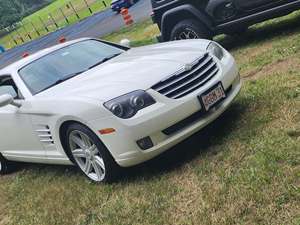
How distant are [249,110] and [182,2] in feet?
13.1

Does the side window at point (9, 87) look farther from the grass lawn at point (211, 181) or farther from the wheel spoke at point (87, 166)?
the wheel spoke at point (87, 166)

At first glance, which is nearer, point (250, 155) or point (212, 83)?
point (250, 155)

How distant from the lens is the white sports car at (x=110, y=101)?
4645 millimetres

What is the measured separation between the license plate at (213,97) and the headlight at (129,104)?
53cm

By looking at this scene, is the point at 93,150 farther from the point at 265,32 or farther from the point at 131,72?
the point at 265,32

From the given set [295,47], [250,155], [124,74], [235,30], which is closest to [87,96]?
[124,74]

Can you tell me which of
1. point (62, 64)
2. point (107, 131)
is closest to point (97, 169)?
point (107, 131)

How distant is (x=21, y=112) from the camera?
5.74m

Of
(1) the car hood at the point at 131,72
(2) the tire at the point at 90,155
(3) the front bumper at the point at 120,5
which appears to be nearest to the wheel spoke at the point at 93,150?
(2) the tire at the point at 90,155

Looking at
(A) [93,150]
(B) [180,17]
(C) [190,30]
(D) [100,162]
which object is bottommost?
(C) [190,30]

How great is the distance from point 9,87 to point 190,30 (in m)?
3.97

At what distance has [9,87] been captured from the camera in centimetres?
618

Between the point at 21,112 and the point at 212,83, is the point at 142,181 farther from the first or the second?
the point at 21,112

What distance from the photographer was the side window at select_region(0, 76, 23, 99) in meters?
5.99
